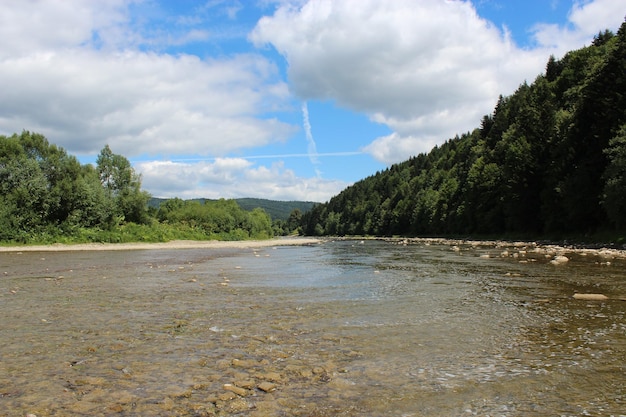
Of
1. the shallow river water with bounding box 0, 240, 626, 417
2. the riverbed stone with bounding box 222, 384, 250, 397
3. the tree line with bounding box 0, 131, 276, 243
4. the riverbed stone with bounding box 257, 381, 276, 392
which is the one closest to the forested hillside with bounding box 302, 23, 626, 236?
the shallow river water with bounding box 0, 240, 626, 417

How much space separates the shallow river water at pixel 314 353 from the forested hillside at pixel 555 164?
34.4 metres

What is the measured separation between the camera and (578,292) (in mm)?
14156

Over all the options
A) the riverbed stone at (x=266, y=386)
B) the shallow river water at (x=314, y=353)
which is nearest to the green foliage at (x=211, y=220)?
the shallow river water at (x=314, y=353)

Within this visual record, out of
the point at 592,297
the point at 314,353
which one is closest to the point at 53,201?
the point at 314,353

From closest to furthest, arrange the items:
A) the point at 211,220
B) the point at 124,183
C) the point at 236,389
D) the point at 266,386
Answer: the point at 236,389 < the point at 266,386 < the point at 124,183 < the point at 211,220

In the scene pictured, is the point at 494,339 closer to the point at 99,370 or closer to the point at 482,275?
the point at 99,370

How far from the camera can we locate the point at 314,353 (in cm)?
777

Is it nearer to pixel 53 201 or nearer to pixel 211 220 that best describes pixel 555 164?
pixel 53 201

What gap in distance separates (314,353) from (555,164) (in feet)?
187

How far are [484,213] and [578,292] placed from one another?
71385 mm

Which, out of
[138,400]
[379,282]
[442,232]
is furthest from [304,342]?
[442,232]

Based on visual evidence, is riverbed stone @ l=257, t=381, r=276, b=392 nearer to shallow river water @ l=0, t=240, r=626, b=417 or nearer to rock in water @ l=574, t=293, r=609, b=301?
shallow river water @ l=0, t=240, r=626, b=417

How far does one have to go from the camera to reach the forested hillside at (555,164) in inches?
1762

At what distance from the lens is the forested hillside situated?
4475 centimetres
